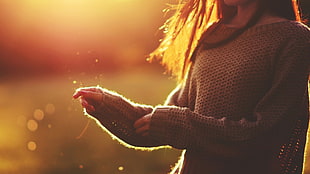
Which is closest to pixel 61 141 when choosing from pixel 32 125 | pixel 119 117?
pixel 32 125

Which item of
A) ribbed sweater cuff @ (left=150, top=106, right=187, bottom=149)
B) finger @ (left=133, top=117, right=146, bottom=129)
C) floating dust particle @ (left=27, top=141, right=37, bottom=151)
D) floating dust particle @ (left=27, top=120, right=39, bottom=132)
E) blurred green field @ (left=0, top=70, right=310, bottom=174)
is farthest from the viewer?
floating dust particle @ (left=27, top=120, right=39, bottom=132)

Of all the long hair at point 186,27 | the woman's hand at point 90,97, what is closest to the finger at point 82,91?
the woman's hand at point 90,97

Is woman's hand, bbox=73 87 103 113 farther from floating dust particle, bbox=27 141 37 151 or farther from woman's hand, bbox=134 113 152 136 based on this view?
floating dust particle, bbox=27 141 37 151

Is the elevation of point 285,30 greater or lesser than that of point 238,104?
greater

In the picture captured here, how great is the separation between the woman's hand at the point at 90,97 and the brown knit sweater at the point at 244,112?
0.03 metres

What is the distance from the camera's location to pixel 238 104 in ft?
7.25

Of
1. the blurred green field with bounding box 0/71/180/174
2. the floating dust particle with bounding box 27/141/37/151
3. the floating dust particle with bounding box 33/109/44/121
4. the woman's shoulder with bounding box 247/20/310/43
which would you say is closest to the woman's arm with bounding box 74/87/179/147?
the woman's shoulder with bounding box 247/20/310/43

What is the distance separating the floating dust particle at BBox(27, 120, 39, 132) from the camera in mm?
10062

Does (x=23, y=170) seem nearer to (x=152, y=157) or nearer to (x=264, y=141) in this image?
(x=152, y=157)

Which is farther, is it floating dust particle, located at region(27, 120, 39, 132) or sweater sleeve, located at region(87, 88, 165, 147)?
floating dust particle, located at region(27, 120, 39, 132)

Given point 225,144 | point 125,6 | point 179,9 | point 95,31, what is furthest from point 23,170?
point 125,6

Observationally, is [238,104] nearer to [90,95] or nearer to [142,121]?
[142,121]

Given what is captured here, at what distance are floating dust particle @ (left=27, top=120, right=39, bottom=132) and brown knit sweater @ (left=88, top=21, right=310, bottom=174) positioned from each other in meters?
7.94

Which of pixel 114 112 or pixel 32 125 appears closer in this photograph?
pixel 114 112
